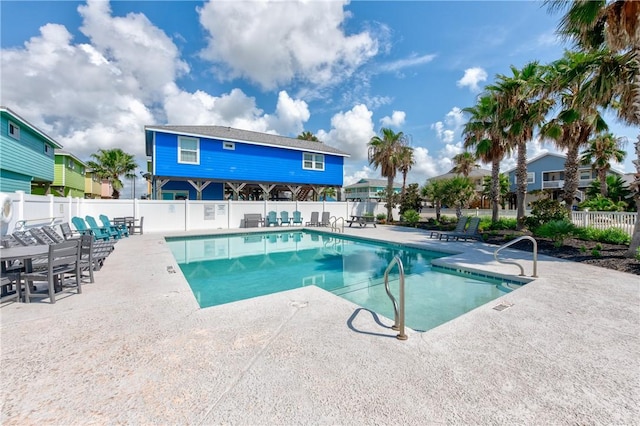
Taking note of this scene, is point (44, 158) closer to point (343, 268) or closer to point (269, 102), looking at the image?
point (269, 102)

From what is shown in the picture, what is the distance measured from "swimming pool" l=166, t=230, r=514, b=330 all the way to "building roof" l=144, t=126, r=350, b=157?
7.26 meters

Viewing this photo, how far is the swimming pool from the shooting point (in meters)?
6.02

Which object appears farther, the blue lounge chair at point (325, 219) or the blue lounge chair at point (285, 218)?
the blue lounge chair at point (325, 219)

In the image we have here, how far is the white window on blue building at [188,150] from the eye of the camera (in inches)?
695

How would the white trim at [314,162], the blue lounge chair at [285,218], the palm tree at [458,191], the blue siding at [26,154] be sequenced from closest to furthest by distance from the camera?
the blue siding at [26,154]
the palm tree at [458,191]
the blue lounge chair at [285,218]
the white trim at [314,162]

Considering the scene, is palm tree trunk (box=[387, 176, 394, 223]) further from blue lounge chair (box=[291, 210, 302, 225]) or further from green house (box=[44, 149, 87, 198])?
green house (box=[44, 149, 87, 198])

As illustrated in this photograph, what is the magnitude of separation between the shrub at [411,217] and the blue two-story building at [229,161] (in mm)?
6241

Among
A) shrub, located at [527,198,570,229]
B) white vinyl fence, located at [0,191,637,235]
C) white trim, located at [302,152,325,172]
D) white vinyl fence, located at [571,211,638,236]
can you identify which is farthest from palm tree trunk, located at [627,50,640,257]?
white trim, located at [302,152,325,172]

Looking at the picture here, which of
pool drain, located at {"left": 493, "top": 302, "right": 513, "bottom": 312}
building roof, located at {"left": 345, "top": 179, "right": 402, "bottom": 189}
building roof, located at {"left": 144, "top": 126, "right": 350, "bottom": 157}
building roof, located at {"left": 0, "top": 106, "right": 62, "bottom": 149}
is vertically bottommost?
pool drain, located at {"left": 493, "top": 302, "right": 513, "bottom": 312}

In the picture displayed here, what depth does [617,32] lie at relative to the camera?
7.81 meters

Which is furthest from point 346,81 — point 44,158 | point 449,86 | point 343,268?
point 44,158

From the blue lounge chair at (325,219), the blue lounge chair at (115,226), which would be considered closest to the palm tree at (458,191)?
the blue lounge chair at (325,219)

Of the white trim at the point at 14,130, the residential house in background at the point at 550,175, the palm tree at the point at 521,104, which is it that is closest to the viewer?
the palm tree at the point at 521,104

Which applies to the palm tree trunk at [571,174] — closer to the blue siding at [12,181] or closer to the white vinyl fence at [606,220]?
the white vinyl fence at [606,220]
